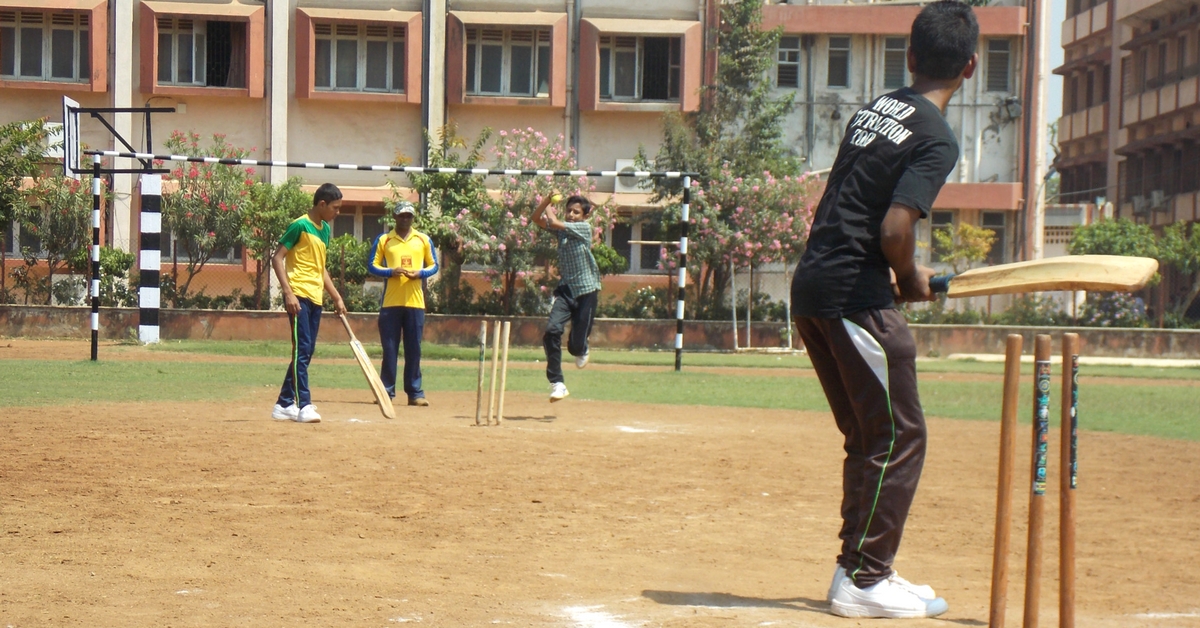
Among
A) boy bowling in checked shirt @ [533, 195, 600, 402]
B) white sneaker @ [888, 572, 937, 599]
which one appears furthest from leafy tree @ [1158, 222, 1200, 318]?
white sneaker @ [888, 572, 937, 599]

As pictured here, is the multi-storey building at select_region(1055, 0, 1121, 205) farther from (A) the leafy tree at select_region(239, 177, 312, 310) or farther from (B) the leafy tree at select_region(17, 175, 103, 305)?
(B) the leafy tree at select_region(17, 175, 103, 305)

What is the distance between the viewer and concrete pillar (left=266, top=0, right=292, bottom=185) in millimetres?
33906

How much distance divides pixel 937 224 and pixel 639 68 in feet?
30.2

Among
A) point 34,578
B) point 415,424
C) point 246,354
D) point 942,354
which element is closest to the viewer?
point 34,578

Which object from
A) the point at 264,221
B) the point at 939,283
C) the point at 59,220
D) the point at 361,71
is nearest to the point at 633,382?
the point at 264,221

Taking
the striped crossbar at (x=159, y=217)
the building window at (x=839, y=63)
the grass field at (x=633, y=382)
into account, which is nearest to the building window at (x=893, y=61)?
the building window at (x=839, y=63)

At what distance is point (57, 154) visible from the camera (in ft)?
101

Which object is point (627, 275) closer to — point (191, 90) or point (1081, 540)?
point (191, 90)

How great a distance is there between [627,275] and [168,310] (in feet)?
32.7

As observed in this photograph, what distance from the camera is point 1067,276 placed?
179 inches

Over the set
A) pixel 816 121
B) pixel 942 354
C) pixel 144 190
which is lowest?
pixel 942 354

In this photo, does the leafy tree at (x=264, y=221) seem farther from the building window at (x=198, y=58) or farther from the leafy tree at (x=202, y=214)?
the building window at (x=198, y=58)

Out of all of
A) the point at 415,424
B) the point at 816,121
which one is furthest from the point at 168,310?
the point at 816,121

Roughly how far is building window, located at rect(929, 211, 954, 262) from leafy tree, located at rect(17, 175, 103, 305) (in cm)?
2052
